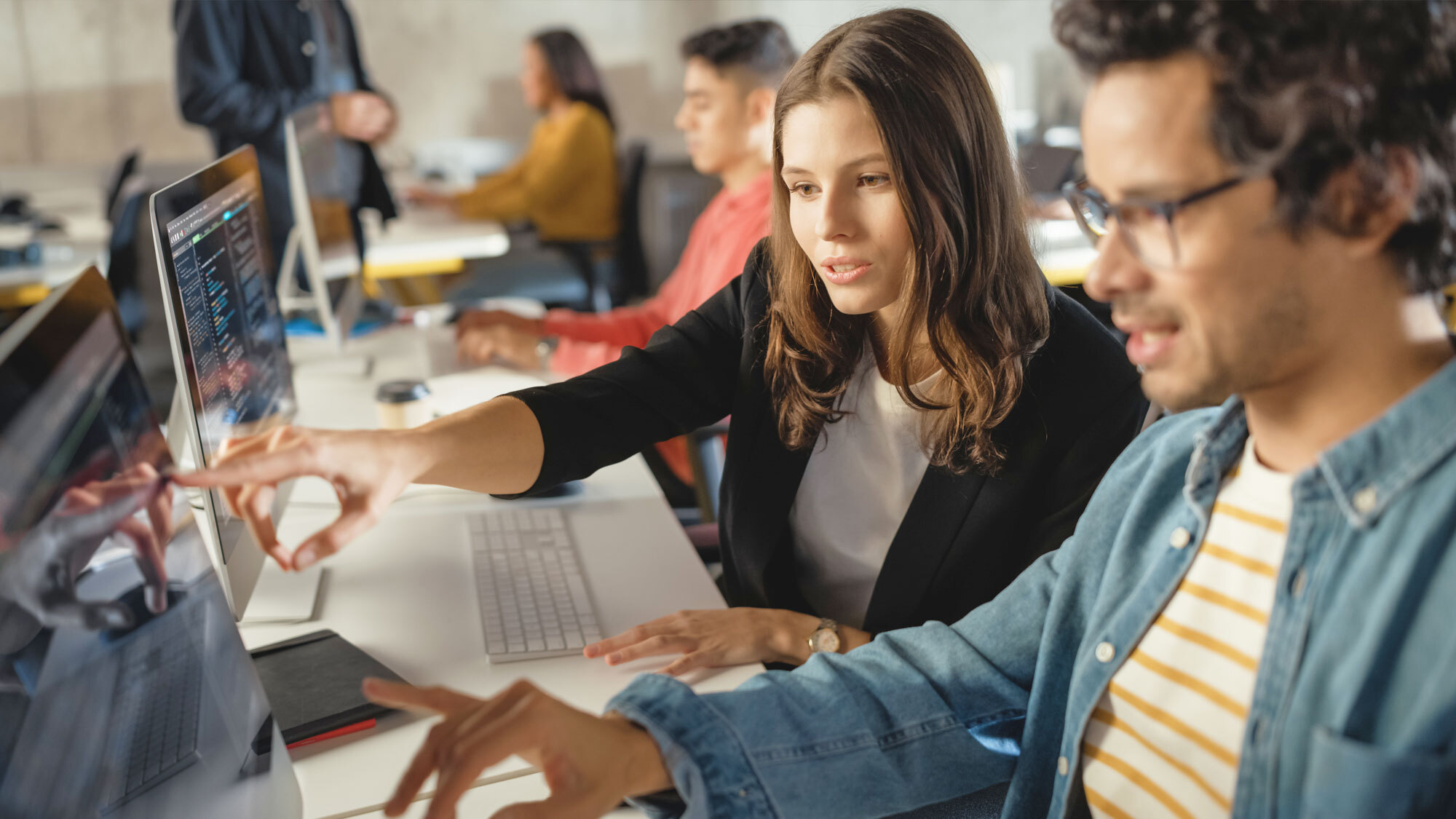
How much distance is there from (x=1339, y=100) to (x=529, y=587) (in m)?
0.97

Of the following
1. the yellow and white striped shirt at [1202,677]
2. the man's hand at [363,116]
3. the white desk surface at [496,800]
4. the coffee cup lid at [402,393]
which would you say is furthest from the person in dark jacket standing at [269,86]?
the yellow and white striped shirt at [1202,677]

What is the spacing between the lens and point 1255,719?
0.73m

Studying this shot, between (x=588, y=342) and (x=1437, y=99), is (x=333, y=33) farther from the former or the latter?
(x=1437, y=99)

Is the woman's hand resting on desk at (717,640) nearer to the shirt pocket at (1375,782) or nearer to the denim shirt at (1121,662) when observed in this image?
the denim shirt at (1121,662)

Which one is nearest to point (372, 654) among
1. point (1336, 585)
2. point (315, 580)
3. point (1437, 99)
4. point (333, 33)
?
point (315, 580)

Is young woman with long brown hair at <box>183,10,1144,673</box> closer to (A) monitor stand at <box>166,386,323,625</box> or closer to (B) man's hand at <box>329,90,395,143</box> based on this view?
(A) monitor stand at <box>166,386,323,625</box>

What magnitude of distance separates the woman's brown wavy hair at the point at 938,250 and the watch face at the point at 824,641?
0.24 m

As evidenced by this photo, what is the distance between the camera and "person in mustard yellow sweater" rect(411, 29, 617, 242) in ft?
14.5

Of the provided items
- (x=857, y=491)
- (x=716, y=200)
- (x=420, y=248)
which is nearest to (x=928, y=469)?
(x=857, y=491)

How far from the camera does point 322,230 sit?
6.92 feet

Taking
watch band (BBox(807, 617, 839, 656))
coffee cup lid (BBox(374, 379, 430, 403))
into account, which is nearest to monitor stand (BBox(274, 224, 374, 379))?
coffee cup lid (BBox(374, 379, 430, 403))

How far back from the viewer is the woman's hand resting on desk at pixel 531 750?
0.69 meters

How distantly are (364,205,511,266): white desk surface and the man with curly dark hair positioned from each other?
2759mm

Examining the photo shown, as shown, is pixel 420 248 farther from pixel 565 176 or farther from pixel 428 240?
pixel 565 176
